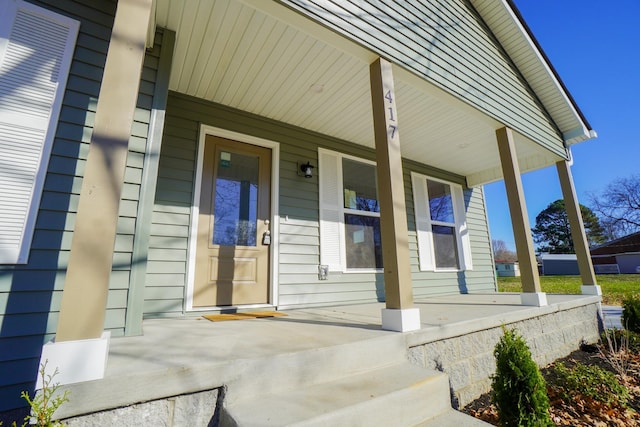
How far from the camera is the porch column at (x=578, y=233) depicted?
4.37 metres

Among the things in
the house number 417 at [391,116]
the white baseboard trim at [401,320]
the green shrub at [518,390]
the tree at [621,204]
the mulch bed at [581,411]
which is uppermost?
the tree at [621,204]

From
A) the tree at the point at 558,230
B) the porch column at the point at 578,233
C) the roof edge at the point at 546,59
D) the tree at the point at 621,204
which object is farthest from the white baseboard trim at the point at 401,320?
the tree at the point at 558,230

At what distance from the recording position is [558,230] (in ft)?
95.1

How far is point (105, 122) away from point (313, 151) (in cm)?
288

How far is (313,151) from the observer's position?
4.07m

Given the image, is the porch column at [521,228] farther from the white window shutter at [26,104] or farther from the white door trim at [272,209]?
the white window shutter at [26,104]

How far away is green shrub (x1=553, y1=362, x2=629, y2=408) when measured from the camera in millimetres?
2338

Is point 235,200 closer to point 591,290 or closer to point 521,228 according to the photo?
point 521,228

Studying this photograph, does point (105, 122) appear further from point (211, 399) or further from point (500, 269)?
point (500, 269)

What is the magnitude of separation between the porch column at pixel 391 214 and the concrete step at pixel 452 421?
0.56 m

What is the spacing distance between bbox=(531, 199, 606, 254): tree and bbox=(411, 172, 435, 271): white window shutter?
2989 centimetres

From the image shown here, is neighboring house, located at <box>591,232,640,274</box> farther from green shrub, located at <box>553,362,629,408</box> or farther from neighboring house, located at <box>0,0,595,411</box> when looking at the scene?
green shrub, located at <box>553,362,629,408</box>

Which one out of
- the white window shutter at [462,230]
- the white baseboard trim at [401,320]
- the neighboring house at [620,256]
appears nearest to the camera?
the white baseboard trim at [401,320]

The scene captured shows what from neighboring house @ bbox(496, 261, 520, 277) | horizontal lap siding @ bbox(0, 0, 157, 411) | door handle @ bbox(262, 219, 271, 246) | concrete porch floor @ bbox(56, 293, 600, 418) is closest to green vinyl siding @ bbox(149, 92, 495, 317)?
door handle @ bbox(262, 219, 271, 246)
